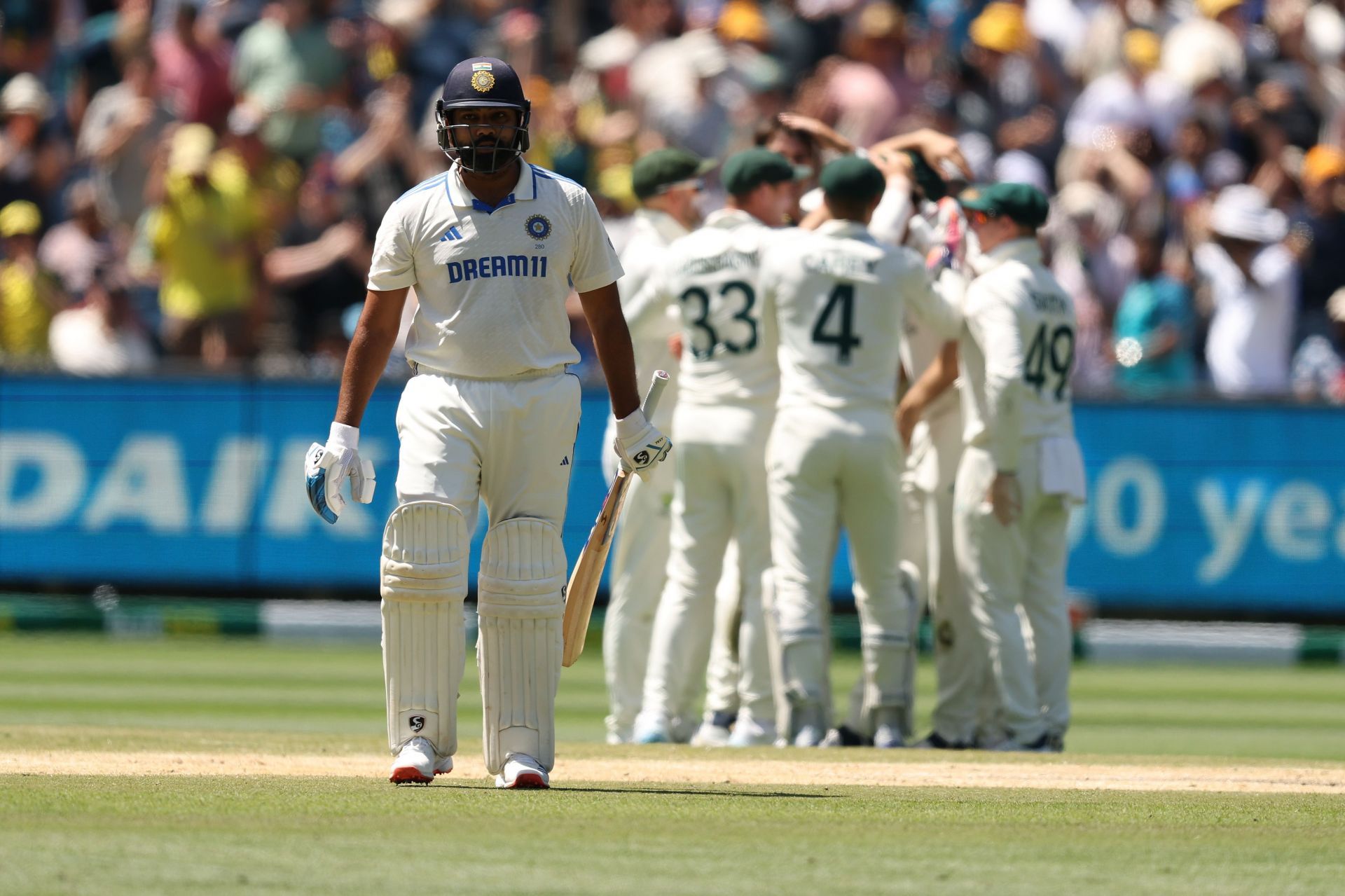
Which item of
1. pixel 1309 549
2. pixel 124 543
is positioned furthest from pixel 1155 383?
pixel 124 543

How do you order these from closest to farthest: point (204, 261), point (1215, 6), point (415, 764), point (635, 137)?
point (415, 764)
point (204, 261)
point (635, 137)
point (1215, 6)

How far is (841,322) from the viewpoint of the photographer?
982 centimetres

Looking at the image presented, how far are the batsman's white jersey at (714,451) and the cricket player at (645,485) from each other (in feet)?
0.89

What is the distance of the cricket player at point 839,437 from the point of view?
9.83 metres

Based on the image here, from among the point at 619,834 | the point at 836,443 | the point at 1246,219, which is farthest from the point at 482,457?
the point at 1246,219

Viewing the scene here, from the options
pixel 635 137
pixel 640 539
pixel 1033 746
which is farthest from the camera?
pixel 635 137

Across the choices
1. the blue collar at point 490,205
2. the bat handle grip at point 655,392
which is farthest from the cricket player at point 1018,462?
the blue collar at point 490,205

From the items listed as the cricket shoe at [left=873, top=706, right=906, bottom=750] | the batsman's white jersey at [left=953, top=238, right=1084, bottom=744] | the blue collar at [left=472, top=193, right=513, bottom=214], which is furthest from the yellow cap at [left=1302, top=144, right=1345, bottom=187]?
the blue collar at [left=472, top=193, right=513, bottom=214]

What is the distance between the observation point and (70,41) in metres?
19.0

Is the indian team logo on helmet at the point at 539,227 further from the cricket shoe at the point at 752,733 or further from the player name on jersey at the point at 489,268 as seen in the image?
the cricket shoe at the point at 752,733

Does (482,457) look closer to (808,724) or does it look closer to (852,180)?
(852,180)

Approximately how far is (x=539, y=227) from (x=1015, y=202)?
3675mm

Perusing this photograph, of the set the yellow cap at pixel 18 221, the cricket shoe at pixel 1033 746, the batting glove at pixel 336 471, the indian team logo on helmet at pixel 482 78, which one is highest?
the yellow cap at pixel 18 221

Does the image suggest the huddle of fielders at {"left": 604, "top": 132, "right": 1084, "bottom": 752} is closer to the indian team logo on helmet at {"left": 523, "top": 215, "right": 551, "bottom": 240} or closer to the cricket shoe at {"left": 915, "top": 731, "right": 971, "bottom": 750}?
the cricket shoe at {"left": 915, "top": 731, "right": 971, "bottom": 750}
